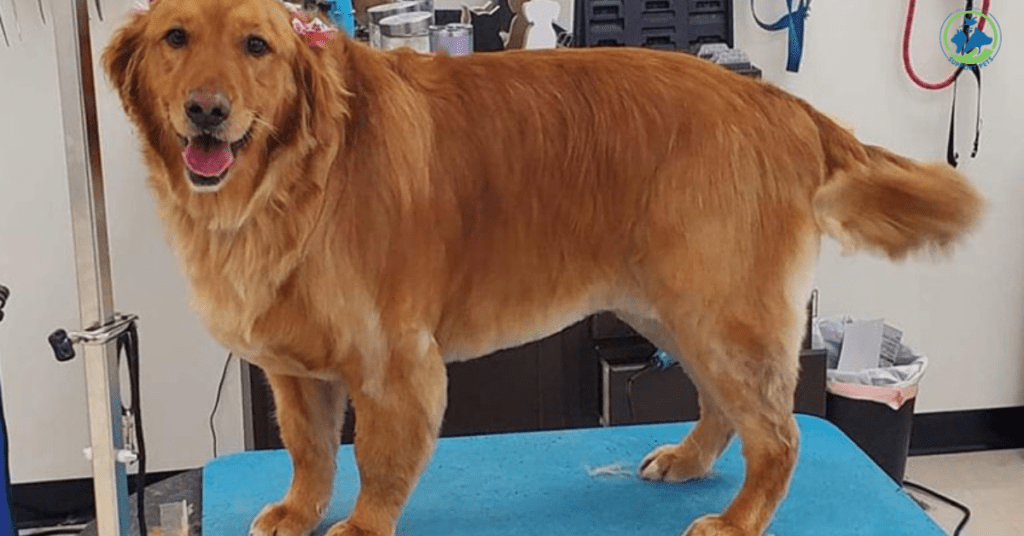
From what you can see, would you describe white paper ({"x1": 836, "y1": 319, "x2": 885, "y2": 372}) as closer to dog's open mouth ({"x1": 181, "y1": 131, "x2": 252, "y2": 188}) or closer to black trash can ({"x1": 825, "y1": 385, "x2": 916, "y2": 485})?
black trash can ({"x1": 825, "y1": 385, "x2": 916, "y2": 485})

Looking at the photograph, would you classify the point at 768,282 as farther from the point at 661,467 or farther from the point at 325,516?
the point at 325,516

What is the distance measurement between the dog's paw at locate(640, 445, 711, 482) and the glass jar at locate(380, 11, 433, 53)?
1.00 meters

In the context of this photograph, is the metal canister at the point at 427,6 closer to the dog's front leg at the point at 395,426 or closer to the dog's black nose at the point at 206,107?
the dog's front leg at the point at 395,426

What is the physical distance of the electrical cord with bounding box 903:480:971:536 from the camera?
3.04 m

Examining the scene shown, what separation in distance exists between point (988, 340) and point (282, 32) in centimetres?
253

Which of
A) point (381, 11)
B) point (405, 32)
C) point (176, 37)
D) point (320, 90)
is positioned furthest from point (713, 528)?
point (381, 11)

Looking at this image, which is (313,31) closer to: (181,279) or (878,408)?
(181,279)

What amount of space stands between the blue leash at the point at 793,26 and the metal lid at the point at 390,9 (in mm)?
886

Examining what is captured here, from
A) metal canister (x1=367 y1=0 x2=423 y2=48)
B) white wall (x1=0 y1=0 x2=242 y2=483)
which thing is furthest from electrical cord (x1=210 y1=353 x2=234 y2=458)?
metal canister (x1=367 y1=0 x2=423 y2=48)

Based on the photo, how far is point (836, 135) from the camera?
1.77 metres

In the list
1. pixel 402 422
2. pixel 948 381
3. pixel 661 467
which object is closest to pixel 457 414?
pixel 661 467

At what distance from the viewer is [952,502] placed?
10.4ft

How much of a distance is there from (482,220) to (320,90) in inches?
11.3

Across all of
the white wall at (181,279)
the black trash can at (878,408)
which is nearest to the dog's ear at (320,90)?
the white wall at (181,279)
